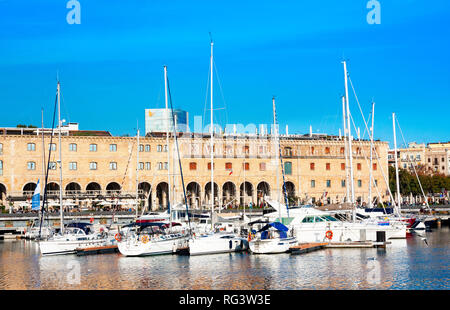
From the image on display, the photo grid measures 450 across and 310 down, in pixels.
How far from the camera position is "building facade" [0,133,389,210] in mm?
71375

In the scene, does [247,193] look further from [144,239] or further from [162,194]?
[144,239]

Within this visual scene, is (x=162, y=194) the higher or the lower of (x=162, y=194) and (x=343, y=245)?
the higher

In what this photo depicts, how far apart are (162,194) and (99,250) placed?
3784 cm

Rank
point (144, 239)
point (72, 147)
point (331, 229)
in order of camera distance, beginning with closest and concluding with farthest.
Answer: point (144, 239) < point (331, 229) < point (72, 147)

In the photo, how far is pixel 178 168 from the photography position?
75.6 metres

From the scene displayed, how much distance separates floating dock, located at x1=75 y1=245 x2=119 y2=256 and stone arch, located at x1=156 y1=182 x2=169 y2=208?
118 feet

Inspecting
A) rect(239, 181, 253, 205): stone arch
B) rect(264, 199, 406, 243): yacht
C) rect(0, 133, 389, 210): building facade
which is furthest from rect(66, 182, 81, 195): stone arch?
rect(264, 199, 406, 243): yacht

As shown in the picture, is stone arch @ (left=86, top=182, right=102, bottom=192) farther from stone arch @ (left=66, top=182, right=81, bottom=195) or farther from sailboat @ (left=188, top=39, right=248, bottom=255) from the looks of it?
sailboat @ (left=188, top=39, right=248, bottom=255)

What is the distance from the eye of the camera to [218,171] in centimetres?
7931

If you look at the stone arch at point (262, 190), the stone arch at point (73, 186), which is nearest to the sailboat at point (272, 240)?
the stone arch at point (73, 186)

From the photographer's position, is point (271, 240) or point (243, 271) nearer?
point (243, 271)

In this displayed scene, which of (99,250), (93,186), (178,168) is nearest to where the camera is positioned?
(99,250)

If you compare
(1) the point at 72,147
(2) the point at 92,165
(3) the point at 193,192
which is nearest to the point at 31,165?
(1) the point at 72,147
